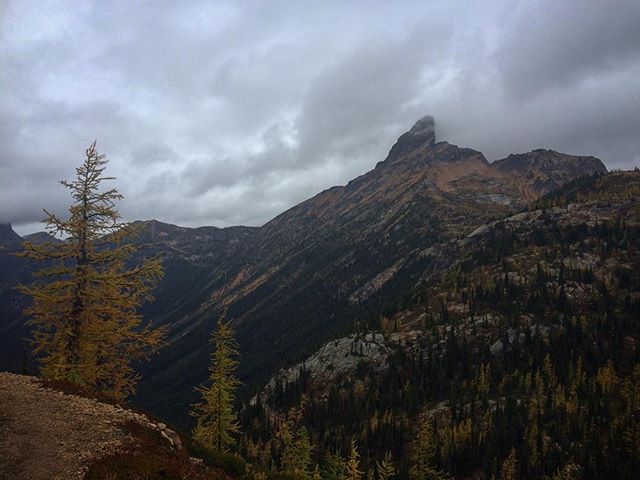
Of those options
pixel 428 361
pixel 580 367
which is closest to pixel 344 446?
pixel 428 361

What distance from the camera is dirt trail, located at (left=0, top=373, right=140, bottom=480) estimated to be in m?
18.3

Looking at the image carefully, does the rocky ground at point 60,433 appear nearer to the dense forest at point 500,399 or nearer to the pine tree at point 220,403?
the pine tree at point 220,403

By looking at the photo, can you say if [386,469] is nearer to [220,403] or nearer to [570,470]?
[220,403]

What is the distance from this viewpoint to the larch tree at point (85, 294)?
25.7m

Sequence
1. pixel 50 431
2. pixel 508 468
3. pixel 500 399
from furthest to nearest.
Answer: pixel 500 399 → pixel 508 468 → pixel 50 431

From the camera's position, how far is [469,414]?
5241 inches

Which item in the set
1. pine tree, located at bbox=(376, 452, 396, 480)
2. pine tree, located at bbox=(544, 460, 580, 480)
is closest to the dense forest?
pine tree, located at bbox=(544, 460, 580, 480)

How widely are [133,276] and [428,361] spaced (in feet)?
533

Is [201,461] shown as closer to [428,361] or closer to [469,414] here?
[469,414]

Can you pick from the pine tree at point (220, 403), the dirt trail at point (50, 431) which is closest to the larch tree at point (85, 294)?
the dirt trail at point (50, 431)

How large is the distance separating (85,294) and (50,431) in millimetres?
8457

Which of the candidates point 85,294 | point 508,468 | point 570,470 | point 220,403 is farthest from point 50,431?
point 570,470

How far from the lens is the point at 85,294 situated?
26281 mm

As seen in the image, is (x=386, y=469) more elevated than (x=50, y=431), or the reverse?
(x=50, y=431)
